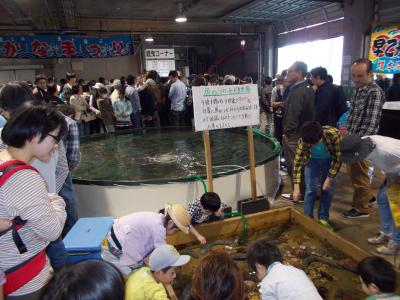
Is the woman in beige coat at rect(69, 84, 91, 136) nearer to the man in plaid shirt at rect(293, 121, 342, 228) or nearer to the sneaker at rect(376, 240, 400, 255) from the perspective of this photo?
the man in plaid shirt at rect(293, 121, 342, 228)

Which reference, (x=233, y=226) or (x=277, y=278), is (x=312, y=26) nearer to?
(x=233, y=226)

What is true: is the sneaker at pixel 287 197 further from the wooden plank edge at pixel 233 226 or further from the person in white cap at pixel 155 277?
the person in white cap at pixel 155 277

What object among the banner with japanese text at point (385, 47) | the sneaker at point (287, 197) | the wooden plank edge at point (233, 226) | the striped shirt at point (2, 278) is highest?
the banner with japanese text at point (385, 47)

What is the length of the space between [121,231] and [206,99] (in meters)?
1.46

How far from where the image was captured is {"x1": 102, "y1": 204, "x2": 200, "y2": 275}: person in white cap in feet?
6.31

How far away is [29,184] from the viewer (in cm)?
115

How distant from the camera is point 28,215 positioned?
1162mm

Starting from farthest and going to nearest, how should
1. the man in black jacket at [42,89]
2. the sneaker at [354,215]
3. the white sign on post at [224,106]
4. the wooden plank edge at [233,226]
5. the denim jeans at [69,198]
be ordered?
the man in black jacket at [42,89] → the sneaker at [354,215] → the white sign on post at [224,106] → the wooden plank edge at [233,226] → the denim jeans at [69,198]

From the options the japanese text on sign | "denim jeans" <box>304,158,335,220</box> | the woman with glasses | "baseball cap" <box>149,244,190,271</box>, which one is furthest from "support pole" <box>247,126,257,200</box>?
the japanese text on sign

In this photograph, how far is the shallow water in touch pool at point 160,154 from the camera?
12.2 ft

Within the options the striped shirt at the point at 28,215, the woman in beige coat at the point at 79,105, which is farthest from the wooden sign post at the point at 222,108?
the woman in beige coat at the point at 79,105

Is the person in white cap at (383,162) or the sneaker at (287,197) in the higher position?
the person in white cap at (383,162)

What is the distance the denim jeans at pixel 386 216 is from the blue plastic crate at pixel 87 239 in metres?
2.17

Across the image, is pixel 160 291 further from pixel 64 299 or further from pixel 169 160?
pixel 169 160
